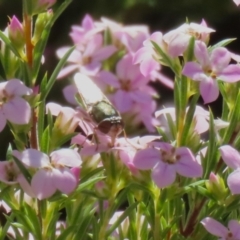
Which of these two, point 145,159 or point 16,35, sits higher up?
point 16,35

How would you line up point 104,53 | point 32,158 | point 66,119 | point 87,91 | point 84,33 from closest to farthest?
point 32,158 < point 66,119 < point 87,91 < point 104,53 < point 84,33

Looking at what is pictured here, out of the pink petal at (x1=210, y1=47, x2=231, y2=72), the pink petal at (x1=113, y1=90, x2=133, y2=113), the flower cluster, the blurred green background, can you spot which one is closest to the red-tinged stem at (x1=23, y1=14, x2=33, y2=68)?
the flower cluster

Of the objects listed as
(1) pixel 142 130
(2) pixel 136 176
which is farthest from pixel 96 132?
(1) pixel 142 130

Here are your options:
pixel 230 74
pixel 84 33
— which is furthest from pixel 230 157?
pixel 84 33

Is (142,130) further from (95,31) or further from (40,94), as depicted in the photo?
(40,94)

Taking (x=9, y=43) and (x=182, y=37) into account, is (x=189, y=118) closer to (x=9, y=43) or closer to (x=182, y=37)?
(x=182, y=37)

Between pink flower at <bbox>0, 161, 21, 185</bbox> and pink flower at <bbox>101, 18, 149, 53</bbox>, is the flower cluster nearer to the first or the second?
pink flower at <bbox>0, 161, 21, 185</bbox>
